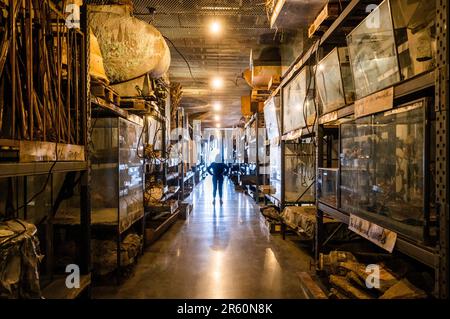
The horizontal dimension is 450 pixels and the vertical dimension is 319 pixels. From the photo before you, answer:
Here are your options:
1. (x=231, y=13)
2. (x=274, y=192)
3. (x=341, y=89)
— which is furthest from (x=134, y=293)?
(x=231, y=13)

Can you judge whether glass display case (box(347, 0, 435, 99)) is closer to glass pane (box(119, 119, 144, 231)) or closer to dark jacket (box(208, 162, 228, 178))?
glass pane (box(119, 119, 144, 231))

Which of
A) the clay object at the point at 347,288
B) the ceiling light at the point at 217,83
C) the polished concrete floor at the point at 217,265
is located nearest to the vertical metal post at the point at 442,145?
the clay object at the point at 347,288

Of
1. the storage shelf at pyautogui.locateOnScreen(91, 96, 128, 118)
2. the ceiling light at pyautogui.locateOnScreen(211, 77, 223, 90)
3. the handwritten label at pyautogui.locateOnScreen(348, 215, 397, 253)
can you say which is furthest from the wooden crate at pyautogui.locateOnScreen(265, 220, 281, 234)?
the ceiling light at pyautogui.locateOnScreen(211, 77, 223, 90)

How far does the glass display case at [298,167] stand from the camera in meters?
6.33

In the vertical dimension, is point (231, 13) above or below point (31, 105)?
above

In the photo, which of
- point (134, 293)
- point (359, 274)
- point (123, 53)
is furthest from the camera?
point (123, 53)

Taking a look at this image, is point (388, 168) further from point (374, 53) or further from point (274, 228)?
point (274, 228)

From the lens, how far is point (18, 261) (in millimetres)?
1928

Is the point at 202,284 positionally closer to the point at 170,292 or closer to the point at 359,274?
the point at 170,292

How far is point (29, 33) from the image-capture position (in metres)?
2.13

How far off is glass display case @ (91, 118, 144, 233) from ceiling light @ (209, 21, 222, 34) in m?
2.75

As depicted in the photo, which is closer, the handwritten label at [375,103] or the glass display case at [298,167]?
the handwritten label at [375,103]

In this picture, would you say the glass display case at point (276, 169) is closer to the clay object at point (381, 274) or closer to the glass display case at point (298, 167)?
the glass display case at point (298, 167)

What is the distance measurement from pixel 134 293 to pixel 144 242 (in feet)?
5.52
